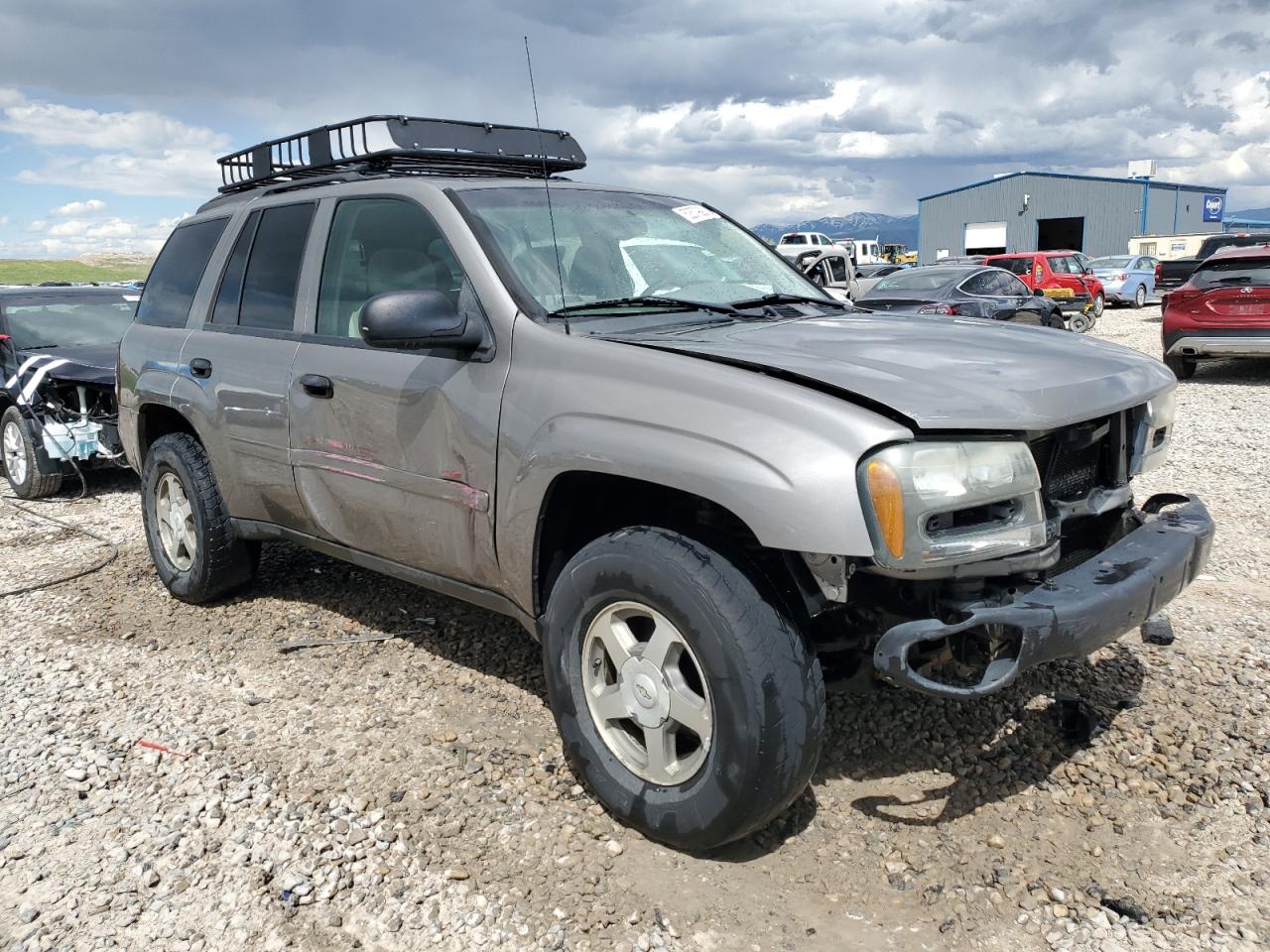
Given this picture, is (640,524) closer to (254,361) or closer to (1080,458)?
(1080,458)

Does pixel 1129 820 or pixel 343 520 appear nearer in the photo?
pixel 1129 820

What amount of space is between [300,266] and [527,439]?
1599 millimetres

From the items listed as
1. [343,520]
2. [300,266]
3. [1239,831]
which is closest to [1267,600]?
[1239,831]

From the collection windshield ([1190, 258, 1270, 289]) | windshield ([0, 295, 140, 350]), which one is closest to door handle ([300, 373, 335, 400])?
windshield ([0, 295, 140, 350])

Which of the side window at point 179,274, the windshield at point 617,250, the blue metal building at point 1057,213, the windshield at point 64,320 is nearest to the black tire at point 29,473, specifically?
the windshield at point 64,320

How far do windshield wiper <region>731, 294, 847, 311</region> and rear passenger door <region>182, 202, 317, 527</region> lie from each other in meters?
1.74

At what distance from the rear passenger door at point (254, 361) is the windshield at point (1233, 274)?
36.3ft

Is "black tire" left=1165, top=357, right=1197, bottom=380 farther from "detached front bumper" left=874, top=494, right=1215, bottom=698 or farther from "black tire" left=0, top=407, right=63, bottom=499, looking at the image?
"black tire" left=0, top=407, right=63, bottom=499

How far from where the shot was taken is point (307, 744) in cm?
349

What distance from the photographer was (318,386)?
3.69m

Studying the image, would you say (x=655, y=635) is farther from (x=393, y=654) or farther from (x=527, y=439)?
(x=393, y=654)

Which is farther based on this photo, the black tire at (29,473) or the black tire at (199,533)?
the black tire at (29,473)

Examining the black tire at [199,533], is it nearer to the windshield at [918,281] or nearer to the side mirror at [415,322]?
the side mirror at [415,322]

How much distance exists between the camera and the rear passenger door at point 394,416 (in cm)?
318
